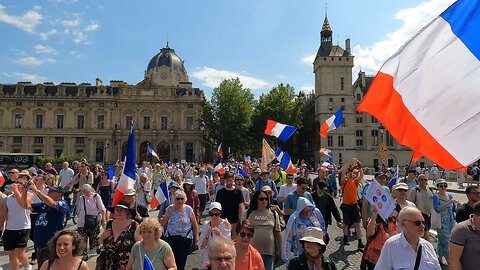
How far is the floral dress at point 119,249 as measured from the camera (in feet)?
16.3

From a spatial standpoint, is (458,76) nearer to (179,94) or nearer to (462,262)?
(462,262)

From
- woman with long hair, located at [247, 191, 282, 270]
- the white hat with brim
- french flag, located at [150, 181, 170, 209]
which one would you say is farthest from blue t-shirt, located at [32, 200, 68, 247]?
the white hat with brim

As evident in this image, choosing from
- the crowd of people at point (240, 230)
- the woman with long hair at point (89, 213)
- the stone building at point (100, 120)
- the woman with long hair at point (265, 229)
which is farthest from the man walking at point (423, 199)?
the stone building at point (100, 120)

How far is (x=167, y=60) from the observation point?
8256 cm

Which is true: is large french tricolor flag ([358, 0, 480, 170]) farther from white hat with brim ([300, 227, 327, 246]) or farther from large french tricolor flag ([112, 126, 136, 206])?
large french tricolor flag ([112, 126, 136, 206])

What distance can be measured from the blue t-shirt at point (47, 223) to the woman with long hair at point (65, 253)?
9.12 ft

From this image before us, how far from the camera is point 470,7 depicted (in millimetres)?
4102

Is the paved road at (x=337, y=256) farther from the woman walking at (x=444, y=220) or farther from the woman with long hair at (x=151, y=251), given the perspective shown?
the woman with long hair at (x=151, y=251)

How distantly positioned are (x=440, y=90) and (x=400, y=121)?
0.50 m

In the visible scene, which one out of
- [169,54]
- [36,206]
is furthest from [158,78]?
[36,206]

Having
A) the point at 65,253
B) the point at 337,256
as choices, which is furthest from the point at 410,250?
the point at 337,256

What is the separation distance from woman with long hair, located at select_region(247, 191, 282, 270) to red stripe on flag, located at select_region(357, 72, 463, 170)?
6.99 feet

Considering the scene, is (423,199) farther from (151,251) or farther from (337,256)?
(151,251)

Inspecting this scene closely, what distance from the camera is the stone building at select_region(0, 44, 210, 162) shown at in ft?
236
